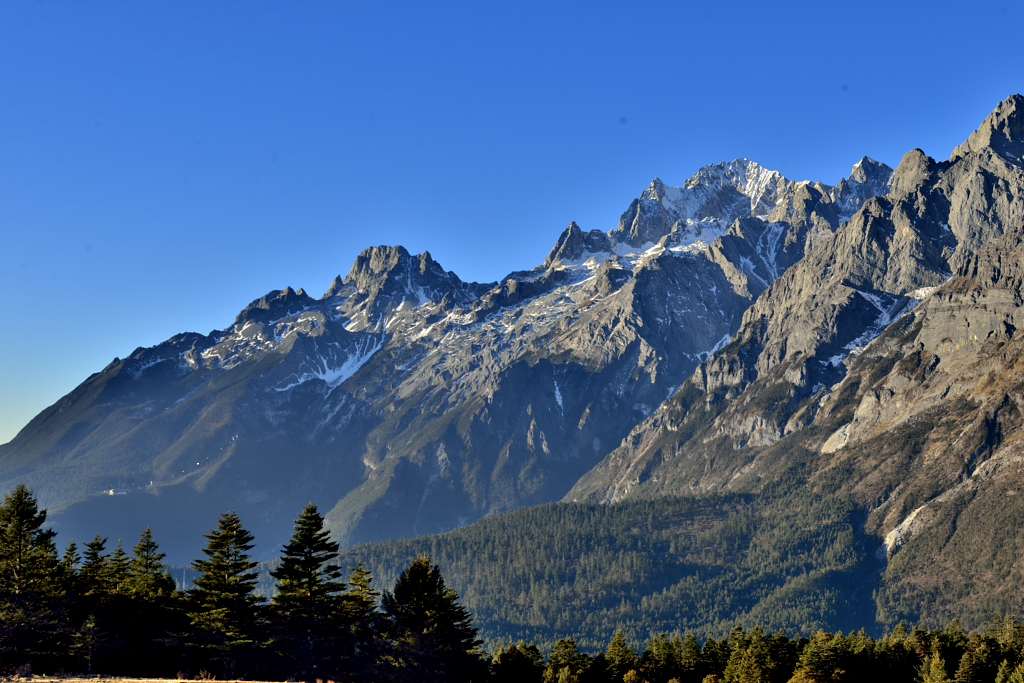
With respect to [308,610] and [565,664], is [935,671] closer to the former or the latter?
[565,664]

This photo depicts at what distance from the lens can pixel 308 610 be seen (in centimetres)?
9669

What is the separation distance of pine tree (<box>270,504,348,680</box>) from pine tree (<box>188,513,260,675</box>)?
8.35 ft

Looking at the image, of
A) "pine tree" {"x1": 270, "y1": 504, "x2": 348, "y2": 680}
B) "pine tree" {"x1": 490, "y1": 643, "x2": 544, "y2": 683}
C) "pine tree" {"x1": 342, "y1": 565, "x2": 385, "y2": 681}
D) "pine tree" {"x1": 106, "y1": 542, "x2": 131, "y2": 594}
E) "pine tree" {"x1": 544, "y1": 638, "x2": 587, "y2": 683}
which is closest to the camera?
"pine tree" {"x1": 270, "y1": 504, "x2": 348, "y2": 680}

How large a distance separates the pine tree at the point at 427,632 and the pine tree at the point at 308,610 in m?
7.18

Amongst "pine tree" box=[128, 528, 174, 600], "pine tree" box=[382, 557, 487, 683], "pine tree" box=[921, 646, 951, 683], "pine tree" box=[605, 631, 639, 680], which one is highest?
"pine tree" box=[128, 528, 174, 600]

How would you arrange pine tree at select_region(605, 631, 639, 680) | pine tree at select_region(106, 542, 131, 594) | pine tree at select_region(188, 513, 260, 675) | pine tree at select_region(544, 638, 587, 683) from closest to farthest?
pine tree at select_region(188, 513, 260, 675) → pine tree at select_region(106, 542, 131, 594) → pine tree at select_region(544, 638, 587, 683) → pine tree at select_region(605, 631, 639, 680)

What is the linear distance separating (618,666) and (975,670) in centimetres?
4851

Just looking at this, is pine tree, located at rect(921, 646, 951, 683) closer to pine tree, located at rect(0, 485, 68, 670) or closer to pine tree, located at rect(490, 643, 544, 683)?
pine tree, located at rect(490, 643, 544, 683)

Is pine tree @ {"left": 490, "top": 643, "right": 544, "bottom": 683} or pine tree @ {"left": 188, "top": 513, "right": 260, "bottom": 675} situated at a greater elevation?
pine tree @ {"left": 188, "top": 513, "right": 260, "bottom": 675}

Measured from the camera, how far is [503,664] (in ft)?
370

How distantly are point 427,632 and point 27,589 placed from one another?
35.4 m

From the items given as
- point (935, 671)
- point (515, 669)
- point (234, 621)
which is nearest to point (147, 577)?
point (234, 621)

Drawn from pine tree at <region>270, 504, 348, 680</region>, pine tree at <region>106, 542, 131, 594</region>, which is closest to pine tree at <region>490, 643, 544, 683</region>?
pine tree at <region>270, 504, 348, 680</region>

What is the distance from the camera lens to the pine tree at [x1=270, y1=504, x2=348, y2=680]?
95.6 m
